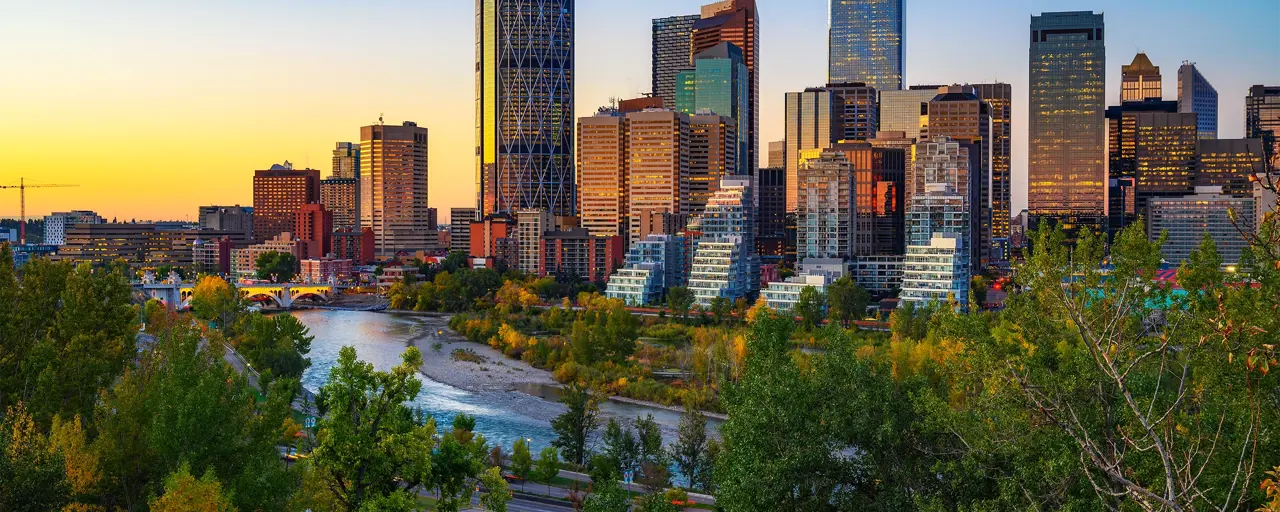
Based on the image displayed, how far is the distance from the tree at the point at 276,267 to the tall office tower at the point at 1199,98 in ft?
407

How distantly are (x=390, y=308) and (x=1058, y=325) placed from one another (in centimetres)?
6648

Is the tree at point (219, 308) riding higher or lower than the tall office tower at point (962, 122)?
lower

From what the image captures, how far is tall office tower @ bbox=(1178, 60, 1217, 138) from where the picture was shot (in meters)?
158

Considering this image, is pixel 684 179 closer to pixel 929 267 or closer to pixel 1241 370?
pixel 929 267

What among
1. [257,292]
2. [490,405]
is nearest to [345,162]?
[257,292]

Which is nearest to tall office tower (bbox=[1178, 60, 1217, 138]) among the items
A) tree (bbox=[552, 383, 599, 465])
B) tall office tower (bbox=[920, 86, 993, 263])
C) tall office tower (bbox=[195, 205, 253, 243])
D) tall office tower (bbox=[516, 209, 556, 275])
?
tall office tower (bbox=[920, 86, 993, 263])

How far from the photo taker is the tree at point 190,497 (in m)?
12.6

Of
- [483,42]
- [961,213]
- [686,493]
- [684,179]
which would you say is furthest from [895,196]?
[686,493]

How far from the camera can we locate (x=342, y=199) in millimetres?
165000

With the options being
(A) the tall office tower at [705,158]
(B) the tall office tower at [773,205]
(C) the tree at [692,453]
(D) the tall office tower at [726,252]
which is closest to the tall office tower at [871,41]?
(B) the tall office tower at [773,205]

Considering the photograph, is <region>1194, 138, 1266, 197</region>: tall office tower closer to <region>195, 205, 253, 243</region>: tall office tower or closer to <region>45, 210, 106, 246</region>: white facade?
<region>195, 205, 253, 243</region>: tall office tower

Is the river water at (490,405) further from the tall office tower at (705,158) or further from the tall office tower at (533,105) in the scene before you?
the tall office tower at (533,105)

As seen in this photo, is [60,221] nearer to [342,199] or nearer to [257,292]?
[342,199]

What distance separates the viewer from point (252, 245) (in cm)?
10956
